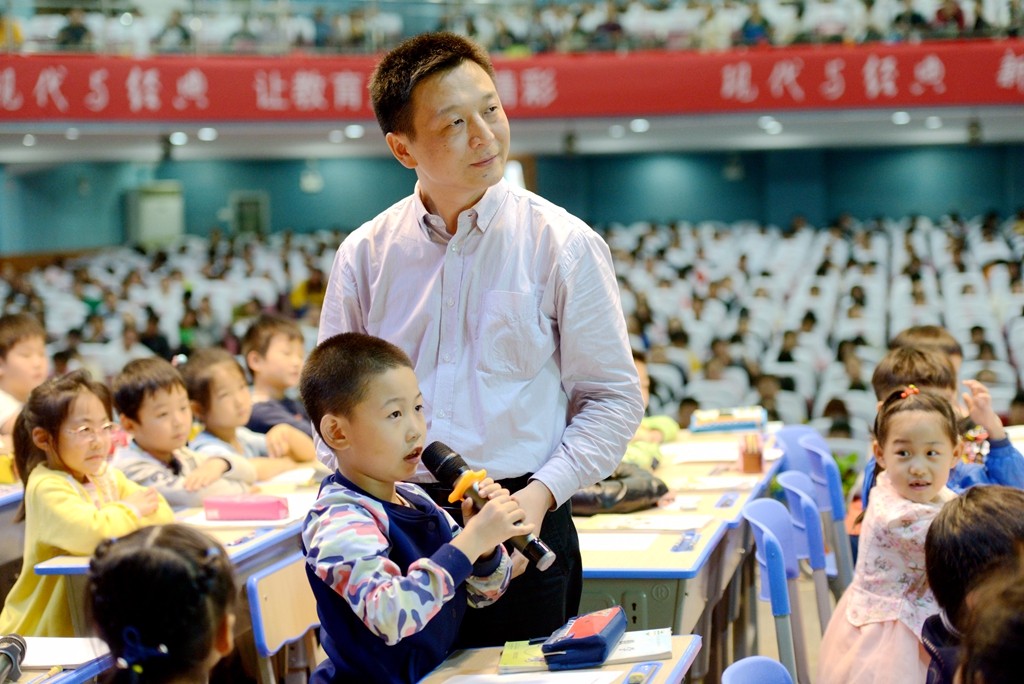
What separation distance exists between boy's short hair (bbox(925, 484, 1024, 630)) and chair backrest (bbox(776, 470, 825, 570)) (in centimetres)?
117

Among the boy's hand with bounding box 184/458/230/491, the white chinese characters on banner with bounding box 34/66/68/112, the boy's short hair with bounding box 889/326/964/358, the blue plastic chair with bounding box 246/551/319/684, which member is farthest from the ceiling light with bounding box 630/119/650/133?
the blue plastic chair with bounding box 246/551/319/684

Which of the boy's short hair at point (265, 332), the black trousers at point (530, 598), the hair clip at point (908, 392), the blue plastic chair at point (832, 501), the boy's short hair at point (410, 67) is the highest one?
the boy's short hair at point (410, 67)

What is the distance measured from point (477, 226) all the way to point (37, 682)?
1128 millimetres

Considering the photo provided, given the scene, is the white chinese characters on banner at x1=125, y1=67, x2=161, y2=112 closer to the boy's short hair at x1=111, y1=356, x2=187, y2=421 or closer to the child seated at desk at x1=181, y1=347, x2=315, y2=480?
the child seated at desk at x1=181, y1=347, x2=315, y2=480

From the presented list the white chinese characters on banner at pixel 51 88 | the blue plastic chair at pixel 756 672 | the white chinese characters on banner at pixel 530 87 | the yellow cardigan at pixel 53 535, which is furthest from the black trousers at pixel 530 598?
the white chinese characters on banner at pixel 530 87

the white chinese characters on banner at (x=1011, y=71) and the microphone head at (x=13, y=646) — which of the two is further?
the white chinese characters on banner at (x=1011, y=71)

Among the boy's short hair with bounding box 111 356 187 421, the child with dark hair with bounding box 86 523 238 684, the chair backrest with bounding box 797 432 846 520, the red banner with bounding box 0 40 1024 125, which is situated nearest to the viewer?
the child with dark hair with bounding box 86 523 238 684

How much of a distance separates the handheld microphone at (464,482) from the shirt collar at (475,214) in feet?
1.25

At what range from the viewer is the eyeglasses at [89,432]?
3064 millimetres

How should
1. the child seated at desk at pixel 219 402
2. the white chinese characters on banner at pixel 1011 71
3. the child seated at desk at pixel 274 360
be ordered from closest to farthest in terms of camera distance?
the child seated at desk at pixel 219 402, the child seated at desk at pixel 274 360, the white chinese characters on banner at pixel 1011 71

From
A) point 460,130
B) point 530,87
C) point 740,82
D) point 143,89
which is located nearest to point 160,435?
point 460,130

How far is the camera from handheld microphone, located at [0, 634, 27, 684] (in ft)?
7.17

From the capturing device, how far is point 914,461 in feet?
9.04

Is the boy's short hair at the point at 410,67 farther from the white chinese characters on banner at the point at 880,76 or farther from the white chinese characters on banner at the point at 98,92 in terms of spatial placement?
the white chinese characters on banner at the point at 880,76
